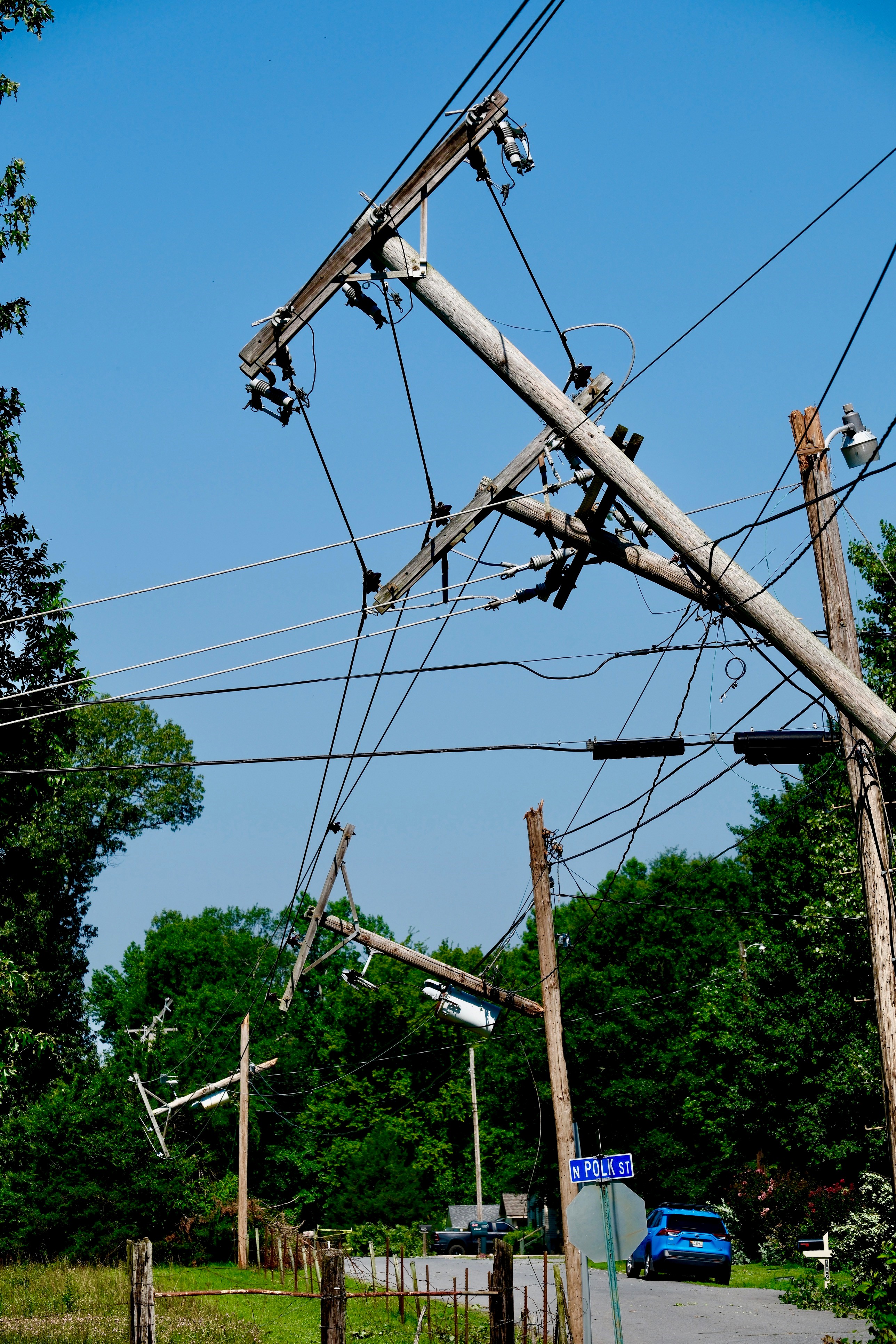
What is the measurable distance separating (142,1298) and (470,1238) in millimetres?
27816

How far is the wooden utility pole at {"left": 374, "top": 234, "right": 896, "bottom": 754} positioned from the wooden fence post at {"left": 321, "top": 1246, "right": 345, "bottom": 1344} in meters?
8.03

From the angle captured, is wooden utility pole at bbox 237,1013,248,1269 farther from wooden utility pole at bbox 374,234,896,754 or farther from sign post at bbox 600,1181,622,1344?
wooden utility pole at bbox 374,234,896,754

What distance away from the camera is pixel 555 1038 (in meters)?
17.1

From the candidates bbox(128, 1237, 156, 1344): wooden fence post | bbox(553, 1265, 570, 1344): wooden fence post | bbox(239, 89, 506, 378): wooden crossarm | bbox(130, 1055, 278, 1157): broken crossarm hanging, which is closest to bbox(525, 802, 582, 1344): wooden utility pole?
bbox(553, 1265, 570, 1344): wooden fence post

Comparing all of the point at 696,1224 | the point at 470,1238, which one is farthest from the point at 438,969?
the point at 470,1238

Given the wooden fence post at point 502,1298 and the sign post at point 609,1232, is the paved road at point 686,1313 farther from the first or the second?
the sign post at point 609,1232

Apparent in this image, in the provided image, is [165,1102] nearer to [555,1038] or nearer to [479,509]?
[555,1038]

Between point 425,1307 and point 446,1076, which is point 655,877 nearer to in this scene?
point 446,1076

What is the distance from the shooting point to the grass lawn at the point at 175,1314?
18047 mm

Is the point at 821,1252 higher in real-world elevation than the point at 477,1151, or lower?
lower

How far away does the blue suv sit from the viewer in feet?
83.3

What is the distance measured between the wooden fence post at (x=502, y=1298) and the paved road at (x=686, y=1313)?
1.30m

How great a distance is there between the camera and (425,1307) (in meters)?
21.8

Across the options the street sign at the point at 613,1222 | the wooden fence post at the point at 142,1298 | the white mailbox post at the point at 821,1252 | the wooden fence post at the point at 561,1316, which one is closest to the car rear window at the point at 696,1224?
the white mailbox post at the point at 821,1252
